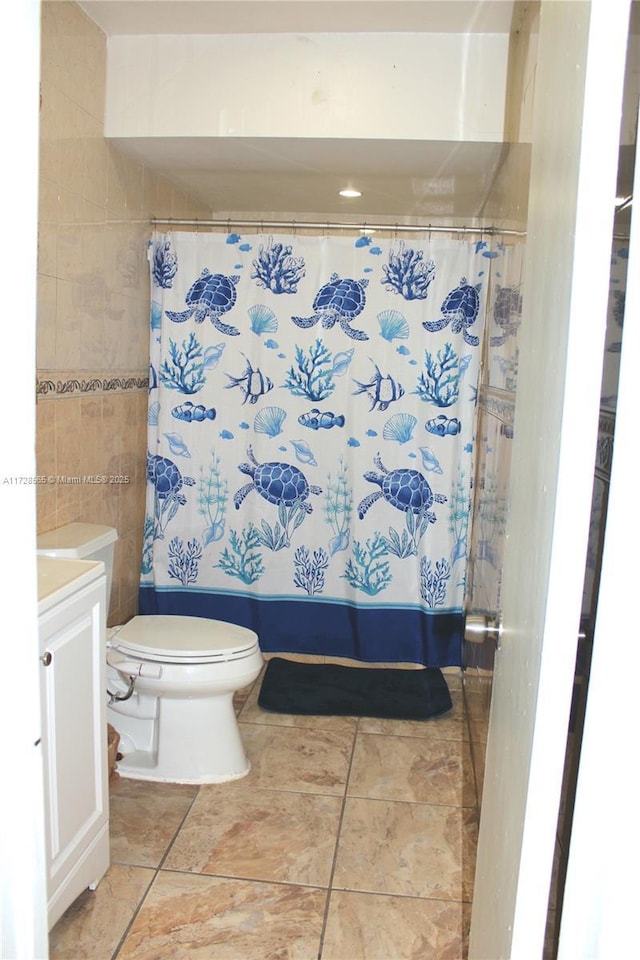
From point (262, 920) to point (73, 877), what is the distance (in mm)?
464

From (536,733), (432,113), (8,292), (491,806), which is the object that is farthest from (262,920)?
(432,113)

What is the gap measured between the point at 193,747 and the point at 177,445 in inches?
50.2

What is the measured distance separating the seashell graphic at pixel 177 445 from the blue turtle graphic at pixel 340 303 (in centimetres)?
72

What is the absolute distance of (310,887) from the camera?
2100 millimetres

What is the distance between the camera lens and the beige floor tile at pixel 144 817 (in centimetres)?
222

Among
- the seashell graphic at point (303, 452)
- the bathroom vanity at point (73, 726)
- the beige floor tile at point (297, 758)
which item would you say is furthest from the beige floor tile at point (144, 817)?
the seashell graphic at point (303, 452)

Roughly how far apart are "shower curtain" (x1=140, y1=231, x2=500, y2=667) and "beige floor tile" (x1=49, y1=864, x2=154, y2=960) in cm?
143

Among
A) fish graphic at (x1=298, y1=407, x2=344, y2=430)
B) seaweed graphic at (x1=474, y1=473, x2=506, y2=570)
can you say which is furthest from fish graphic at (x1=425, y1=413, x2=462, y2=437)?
fish graphic at (x1=298, y1=407, x2=344, y2=430)

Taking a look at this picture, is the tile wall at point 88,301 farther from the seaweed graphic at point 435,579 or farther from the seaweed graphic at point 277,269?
the seaweed graphic at point 435,579

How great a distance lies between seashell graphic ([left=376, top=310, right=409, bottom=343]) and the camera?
3246 millimetres

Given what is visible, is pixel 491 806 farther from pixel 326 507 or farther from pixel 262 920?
pixel 326 507

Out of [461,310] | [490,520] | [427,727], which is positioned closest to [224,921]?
[427,727]

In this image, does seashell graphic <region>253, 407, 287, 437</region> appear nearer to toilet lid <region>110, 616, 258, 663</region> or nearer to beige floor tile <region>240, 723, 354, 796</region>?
toilet lid <region>110, 616, 258, 663</region>

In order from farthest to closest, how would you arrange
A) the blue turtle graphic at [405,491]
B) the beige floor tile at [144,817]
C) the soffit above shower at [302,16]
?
1. the blue turtle graphic at [405,491]
2. the soffit above shower at [302,16]
3. the beige floor tile at [144,817]
